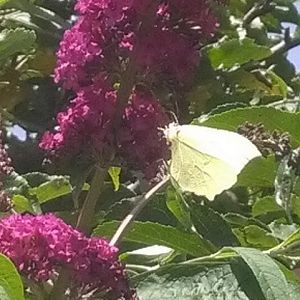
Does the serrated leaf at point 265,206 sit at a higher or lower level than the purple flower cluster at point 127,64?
lower

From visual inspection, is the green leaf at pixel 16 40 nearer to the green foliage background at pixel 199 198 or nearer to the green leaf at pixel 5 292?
A: the green foliage background at pixel 199 198

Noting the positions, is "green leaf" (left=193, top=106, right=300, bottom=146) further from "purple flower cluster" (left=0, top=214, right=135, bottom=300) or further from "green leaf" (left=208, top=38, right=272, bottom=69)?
"green leaf" (left=208, top=38, right=272, bottom=69)

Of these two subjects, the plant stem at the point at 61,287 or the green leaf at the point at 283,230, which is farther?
the green leaf at the point at 283,230

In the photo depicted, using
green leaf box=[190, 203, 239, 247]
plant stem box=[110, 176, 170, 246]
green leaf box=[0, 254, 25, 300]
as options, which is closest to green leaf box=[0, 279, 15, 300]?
green leaf box=[0, 254, 25, 300]

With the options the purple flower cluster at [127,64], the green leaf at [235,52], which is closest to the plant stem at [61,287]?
the purple flower cluster at [127,64]

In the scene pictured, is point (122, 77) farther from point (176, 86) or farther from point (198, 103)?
point (198, 103)
